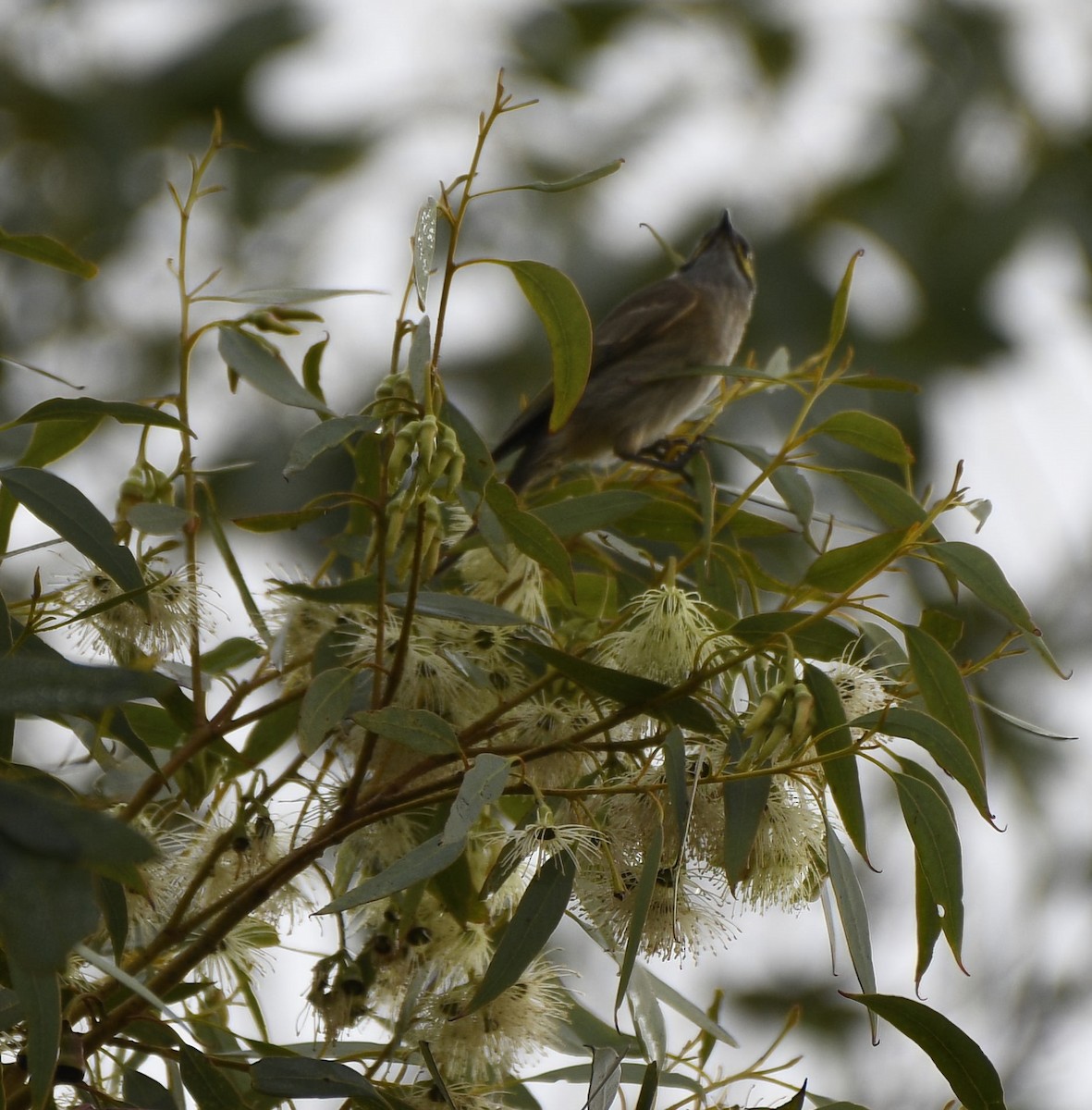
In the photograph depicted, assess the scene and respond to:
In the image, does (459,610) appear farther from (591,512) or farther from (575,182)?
(575,182)

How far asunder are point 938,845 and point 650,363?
219 centimetres

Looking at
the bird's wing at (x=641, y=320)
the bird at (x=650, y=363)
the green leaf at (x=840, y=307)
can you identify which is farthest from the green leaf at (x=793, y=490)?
the bird's wing at (x=641, y=320)

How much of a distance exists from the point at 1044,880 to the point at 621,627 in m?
5.60

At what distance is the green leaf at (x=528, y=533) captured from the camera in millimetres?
1355

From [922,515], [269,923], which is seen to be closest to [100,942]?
[269,923]

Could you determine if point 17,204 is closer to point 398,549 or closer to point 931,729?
point 398,549

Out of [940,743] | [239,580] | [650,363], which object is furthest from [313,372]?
[650,363]

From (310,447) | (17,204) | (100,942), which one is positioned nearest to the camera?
(310,447)

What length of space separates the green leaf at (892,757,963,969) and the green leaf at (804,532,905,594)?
18cm

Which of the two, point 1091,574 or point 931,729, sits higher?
point 1091,574

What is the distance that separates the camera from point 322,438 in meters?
1.28

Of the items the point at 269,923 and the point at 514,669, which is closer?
the point at 514,669

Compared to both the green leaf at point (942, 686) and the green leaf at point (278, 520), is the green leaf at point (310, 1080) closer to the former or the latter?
the green leaf at point (278, 520)

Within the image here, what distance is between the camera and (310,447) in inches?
49.7
